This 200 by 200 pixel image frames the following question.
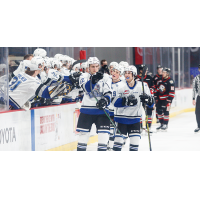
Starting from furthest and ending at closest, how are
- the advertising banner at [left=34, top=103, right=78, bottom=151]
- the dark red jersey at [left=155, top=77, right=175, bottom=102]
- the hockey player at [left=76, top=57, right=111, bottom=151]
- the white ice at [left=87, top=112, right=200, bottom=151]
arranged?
the dark red jersey at [left=155, top=77, right=175, bottom=102]
the white ice at [left=87, top=112, right=200, bottom=151]
the advertising banner at [left=34, top=103, right=78, bottom=151]
the hockey player at [left=76, top=57, right=111, bottom=151]

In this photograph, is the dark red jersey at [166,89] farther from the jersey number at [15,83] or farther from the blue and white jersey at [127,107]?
the jersey number at [15,83]

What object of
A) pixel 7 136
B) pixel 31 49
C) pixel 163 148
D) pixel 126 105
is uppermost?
pixel 31 49

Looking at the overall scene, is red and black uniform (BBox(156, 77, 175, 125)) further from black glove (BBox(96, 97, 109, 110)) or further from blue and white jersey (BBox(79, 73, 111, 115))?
black glove (BBox(96, 97, 109, 110))

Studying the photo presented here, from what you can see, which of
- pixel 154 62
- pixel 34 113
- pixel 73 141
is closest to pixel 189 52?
pixel 154 62

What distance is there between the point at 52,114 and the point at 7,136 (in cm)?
123

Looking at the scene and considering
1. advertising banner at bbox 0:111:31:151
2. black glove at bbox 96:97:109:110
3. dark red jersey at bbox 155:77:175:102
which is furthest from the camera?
dark red jersey at bbox 155:77:175:102

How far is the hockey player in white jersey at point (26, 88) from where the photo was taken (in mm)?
4783

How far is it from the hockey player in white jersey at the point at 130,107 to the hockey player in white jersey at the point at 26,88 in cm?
72

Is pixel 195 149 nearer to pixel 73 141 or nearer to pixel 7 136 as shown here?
pixel 73 141

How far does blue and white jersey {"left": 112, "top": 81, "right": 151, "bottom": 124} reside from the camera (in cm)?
467

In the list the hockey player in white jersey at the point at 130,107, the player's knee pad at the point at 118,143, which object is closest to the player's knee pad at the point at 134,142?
the hockey player in white jersey at the point at 130,107

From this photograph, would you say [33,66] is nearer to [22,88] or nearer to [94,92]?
[22,88]

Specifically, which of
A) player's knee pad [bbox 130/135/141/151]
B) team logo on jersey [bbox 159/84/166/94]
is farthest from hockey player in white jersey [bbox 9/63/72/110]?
team logo on jersey [bbox 159/84/166/94]

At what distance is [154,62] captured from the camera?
15148mm
